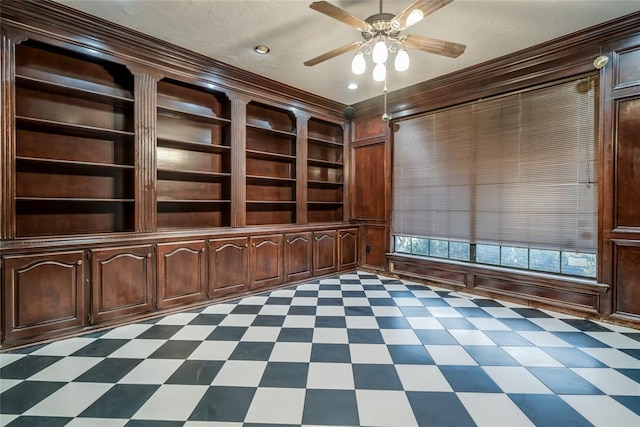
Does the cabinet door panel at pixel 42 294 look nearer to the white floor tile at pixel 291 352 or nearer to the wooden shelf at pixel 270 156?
the white floor tile at pixel 291 352

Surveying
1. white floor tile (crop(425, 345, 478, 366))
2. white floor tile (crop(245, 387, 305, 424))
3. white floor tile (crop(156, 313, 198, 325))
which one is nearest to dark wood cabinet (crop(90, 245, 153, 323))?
white floor tile (crop(156, 313, 198, 325))

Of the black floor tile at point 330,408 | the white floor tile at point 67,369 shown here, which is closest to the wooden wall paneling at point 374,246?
the black floor tile at point 330,408

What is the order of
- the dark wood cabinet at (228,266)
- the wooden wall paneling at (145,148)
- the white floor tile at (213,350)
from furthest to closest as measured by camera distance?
the dark wood cabinet at (228,266)
the wooden wall paneling at (145,148)
the white floor tile at (213,350)

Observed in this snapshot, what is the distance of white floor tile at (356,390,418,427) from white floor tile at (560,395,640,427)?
0.99m

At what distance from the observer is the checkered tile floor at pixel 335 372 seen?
5.68 ft

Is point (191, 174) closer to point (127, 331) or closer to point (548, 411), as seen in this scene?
point (127, 331)

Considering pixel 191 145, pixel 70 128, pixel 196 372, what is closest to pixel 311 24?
pixel 191 145

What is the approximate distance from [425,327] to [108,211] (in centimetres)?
354

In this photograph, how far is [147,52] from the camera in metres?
3.24

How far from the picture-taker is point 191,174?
3.89 metres

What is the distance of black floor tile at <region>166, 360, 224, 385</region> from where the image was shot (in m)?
2.06

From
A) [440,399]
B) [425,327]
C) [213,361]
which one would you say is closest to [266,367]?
[213,361]

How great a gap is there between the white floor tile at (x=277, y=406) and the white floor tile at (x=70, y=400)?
0.99 metres

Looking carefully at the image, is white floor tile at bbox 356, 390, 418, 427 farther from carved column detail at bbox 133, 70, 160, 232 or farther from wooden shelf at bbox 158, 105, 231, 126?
wooden shelf at bbox 158, 105, 231, 126
